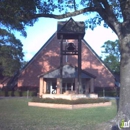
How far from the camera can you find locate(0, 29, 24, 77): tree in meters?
39.4

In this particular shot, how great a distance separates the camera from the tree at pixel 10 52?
39406 mm

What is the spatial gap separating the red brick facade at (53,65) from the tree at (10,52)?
4975mm

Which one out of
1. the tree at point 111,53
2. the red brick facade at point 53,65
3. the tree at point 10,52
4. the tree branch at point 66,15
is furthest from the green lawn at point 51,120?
the tree at point 111,53

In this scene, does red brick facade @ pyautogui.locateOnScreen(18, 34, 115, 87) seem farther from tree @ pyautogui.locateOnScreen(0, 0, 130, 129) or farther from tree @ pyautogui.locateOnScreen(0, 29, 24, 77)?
tree @ pyautogui.locateOnScreen(0, 0, 130, 129)

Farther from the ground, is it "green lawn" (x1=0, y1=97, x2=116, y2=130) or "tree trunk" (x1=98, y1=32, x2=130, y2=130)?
"tree trunk" (x1=98, y1=32, x2=130, y2=130)

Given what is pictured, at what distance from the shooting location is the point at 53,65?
4659 cm

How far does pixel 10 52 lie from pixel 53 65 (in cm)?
920

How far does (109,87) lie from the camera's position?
45.5 meters

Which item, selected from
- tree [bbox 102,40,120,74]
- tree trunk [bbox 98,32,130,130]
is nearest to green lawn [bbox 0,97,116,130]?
tree trunk [bbox 98,32,130,130]

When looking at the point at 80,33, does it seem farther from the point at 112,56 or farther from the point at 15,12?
the point at 112,56

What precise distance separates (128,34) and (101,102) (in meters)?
14.3

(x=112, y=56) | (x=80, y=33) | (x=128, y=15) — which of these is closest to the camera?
(x=128, y=15)

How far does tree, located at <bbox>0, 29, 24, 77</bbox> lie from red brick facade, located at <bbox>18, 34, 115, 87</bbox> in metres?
4.98

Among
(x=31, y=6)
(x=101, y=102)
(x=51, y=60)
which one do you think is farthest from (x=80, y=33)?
(x=31, y=6)
